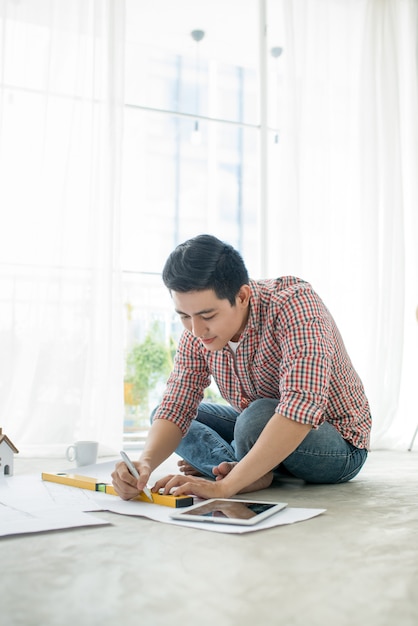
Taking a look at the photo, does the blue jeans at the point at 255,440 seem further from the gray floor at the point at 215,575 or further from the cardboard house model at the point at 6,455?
the cardboard house model at the point at 6,455

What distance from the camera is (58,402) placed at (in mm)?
2775

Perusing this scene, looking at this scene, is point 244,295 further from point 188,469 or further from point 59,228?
point 59,228

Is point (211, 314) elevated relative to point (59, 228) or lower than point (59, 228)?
lower

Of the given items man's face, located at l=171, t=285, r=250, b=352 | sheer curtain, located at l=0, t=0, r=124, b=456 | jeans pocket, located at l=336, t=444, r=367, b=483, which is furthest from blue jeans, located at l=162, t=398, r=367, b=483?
sheer curtain, located at l=0, t=0, r=124, b=456

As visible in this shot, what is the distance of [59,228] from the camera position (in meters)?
2.86

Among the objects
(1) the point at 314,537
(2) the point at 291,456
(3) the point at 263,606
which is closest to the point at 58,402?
(2) the point at 291,456

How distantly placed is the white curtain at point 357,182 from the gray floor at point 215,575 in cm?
201

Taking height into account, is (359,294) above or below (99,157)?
below

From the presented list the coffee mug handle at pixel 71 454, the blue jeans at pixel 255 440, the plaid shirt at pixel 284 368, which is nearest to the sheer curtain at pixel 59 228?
the coffee mug handle at pixel 71 454

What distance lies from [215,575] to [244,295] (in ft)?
2.50

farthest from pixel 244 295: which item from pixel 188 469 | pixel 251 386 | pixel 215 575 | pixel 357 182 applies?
pixel 357 182

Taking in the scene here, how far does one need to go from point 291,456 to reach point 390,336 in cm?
188

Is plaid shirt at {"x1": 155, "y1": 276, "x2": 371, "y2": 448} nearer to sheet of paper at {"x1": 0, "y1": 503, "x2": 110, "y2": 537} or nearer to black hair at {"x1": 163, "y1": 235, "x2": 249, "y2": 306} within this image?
black hair at {"x1": 163, "y1": 235, "x2": 249, "y2": 306}

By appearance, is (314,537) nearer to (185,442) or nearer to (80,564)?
(80,564)
